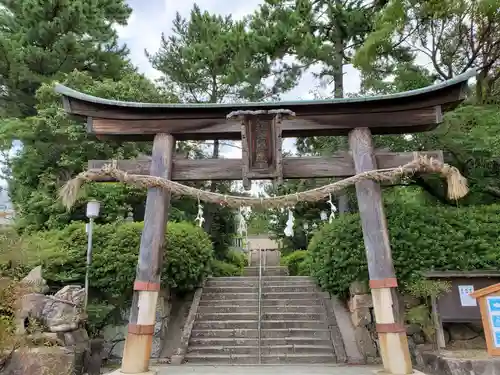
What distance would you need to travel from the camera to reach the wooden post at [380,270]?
5547mm

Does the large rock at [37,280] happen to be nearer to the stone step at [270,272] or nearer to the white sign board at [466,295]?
the white sign board at [466,295]

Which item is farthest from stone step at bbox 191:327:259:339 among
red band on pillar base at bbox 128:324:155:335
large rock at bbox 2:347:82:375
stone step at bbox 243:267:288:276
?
stone step at bbox 243:267:288:276

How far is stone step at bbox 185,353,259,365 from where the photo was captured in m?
8.20

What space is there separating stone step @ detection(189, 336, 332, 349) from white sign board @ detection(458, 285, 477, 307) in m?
2.88

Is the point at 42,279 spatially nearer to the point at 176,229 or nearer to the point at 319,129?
the point at 176,229

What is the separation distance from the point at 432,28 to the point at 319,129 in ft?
18.3

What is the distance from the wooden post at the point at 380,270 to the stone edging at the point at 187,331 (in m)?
4.27

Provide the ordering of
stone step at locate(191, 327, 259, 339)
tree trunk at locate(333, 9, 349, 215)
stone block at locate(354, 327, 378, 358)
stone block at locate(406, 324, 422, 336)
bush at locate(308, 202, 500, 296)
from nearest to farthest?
bush at locate(308, 202, 500, 296), stone block at locate(406, 324, 422, 336), stone block at locate(354, 327, 378, 358), stone step at locate(191, 327, 259, 339), tree trunk at locate(333, 9, 349, 215)

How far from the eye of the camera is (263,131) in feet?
20.5

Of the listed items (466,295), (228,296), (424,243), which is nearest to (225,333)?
(228,296)

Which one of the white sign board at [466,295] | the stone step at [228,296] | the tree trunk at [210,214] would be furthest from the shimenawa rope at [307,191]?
the tree trunk at [210,214]

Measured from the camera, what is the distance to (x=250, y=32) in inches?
613

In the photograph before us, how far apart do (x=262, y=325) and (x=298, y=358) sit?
4.63 feet

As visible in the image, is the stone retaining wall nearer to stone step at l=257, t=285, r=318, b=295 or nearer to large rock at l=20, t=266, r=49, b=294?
stone step at l=257, t=285, r=318, b=295
